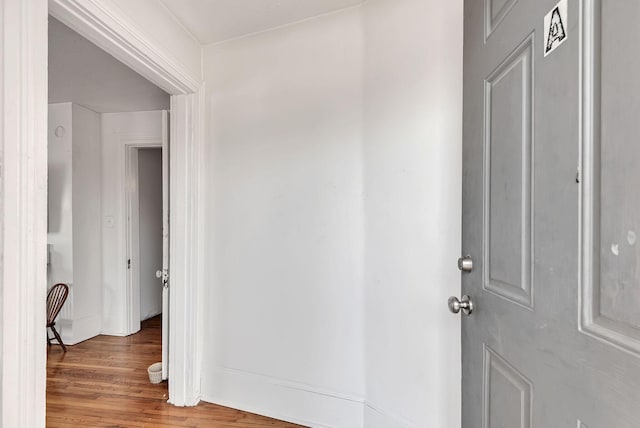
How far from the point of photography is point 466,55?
110 centimetres

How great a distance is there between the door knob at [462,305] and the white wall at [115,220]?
144 inches

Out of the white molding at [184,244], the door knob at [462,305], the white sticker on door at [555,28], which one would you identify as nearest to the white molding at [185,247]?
the white molding at [184,244]

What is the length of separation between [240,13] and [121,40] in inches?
26.7

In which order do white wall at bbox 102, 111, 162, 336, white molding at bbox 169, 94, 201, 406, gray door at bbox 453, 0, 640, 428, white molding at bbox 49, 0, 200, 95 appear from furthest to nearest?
1. white wall at bbox 102, 111, 162, 336
2. white molding at bbox 169, 94, 201, 406
3. white molding at bbox 49, 0, 200, 95
4. gray door at bbox 453, 0, 640, 428

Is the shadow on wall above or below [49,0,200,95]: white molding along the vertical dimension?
below

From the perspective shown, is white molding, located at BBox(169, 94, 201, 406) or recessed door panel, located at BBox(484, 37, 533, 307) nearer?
recessed door panel, located at BBox(484, 37, 533, 307)

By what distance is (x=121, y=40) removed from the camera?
4.82ft

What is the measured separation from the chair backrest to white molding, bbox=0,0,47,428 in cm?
257

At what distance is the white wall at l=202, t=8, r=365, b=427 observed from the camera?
1863 millimetres

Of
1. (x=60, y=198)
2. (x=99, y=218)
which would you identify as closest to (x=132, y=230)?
(x=99, y=218)

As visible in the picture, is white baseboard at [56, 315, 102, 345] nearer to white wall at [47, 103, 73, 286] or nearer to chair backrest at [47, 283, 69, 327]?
chair backrest at [47, 283, 69, 327]

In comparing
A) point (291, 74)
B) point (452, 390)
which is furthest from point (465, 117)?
point (291, 74)

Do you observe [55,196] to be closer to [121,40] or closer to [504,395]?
[121,40]

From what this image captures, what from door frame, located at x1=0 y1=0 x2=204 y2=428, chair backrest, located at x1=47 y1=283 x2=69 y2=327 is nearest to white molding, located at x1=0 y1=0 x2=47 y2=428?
door frame, located at x1=0 y1=0 x2=204 y2=428
